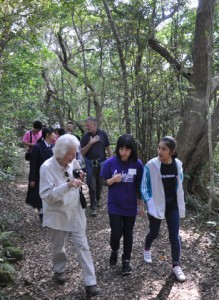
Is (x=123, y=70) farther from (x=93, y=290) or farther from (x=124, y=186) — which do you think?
(x=93, y=290)

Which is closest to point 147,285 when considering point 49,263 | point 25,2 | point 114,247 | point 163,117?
point 114,247

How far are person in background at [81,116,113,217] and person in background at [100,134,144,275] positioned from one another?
2.58 m

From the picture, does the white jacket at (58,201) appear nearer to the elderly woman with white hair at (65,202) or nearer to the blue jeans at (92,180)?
the elderly woman with white hair at (65,202)

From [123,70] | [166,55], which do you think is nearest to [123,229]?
[123,70]

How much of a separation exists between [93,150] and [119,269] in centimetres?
295

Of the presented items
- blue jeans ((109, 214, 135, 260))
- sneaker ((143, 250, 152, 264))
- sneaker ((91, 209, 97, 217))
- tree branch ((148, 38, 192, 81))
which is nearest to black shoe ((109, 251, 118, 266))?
blue jeans ((109, 214, 135, 260))

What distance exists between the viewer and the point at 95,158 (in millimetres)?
7090

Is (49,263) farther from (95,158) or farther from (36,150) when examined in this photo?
(95,158)

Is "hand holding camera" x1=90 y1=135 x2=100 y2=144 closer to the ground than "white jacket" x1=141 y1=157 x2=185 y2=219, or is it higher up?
higher up

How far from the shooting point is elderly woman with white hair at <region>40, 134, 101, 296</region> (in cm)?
360

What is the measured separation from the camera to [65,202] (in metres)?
3.73

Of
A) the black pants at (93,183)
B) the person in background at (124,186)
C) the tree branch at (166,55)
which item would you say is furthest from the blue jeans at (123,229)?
the tree branch at (166,55)

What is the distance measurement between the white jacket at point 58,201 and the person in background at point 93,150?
10.0 feet

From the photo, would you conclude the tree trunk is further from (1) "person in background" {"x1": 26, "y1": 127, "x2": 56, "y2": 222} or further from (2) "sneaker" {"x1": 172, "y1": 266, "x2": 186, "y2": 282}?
(2) "sneaker" {"x1": 172, "y1": 266, "x2": 186, "y2": 282}
